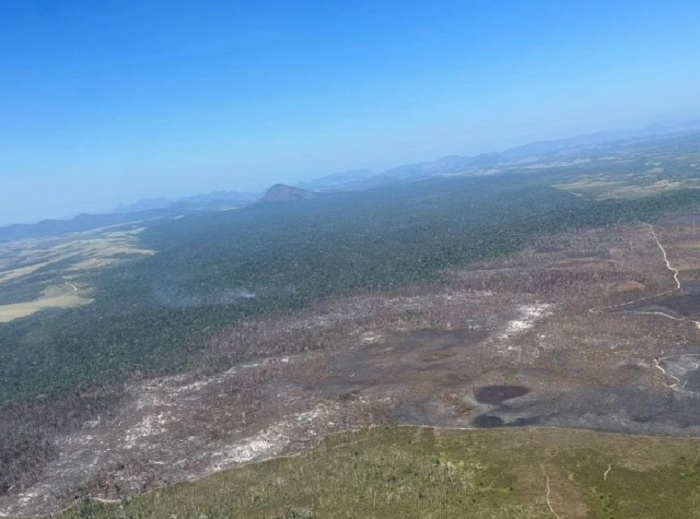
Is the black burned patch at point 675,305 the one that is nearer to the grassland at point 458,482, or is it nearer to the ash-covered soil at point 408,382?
the ash-covered soil at point 408,382

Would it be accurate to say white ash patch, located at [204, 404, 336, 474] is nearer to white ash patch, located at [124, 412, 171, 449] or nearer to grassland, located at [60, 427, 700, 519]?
grassland, located at [60, 427, 700, 519]

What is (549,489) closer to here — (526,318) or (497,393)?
(497,393)

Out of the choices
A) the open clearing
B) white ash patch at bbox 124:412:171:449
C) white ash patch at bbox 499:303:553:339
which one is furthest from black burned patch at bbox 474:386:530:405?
the open clearing

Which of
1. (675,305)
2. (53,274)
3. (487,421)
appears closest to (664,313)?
(675,305)

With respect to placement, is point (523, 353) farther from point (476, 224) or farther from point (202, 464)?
point (476, 224)

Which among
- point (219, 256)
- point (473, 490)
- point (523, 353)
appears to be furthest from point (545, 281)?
point (219, 256)

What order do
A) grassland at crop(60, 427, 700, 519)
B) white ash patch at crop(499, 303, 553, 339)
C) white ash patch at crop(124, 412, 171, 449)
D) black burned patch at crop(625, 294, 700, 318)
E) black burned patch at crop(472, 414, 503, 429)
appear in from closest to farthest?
grassland at crop(60, 427, 700, 519)
black burned patch at crop(472, 414, 503, 429)
white ash patch at crop(124, 412, 171, 449)
black burned patch at crop(625, 294, 700, 318)
white ash patch at crop(499, 303, 553, 339)
